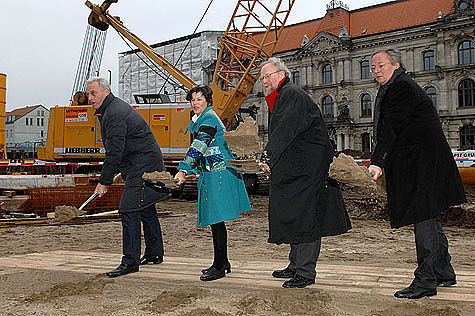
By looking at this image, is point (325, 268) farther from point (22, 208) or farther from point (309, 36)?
point (309, 36)

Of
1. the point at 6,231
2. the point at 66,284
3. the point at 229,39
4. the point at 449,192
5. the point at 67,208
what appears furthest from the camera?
the point at 229,39

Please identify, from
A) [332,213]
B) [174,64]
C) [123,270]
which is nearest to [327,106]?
[174,64]

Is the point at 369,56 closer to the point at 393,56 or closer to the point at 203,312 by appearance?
the point at 393,56

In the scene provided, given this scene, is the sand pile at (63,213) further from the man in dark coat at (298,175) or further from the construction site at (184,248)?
the man in dark coat at (298,175)

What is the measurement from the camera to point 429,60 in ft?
129

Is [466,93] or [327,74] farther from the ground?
[327,74]

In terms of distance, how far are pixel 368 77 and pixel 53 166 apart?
33.1 metres

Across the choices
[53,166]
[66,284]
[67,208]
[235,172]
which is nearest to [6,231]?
[67,208]

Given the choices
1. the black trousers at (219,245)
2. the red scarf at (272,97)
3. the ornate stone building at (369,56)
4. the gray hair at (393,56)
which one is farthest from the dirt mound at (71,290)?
the ornate stone building at (369,56)

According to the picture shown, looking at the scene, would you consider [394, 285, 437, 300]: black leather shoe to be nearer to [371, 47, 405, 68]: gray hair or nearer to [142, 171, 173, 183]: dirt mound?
[371, 47, 405, 68]: gray hair

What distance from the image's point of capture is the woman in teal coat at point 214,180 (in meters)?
4.18

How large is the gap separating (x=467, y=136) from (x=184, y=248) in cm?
3625

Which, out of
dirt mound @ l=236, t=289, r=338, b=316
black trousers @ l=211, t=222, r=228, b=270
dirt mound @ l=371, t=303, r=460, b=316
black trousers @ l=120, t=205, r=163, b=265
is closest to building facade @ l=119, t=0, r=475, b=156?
black trousers @ l=120, t=205, r=163, b=265

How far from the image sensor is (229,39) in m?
18.8
